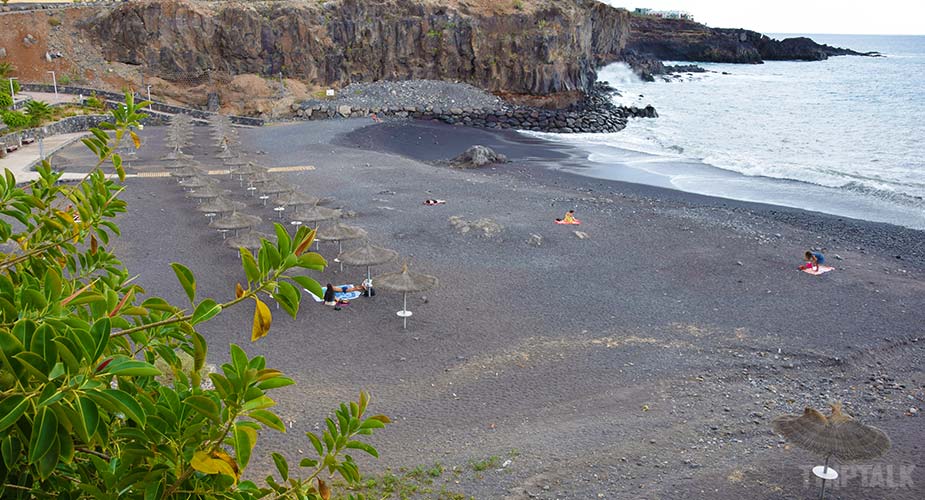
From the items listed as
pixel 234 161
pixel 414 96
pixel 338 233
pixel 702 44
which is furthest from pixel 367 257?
pixel 702 44

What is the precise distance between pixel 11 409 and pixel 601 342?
12.5 metres

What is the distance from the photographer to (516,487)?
9.30 m

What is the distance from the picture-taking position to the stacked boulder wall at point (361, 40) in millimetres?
49531

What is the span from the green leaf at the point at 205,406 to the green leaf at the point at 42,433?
451mm

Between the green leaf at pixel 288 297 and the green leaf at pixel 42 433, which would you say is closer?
the green leaf at pixel 42 433

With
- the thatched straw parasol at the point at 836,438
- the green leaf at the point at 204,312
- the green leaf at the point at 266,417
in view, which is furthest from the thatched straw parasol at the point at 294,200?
the green leaf at the point at 266,417

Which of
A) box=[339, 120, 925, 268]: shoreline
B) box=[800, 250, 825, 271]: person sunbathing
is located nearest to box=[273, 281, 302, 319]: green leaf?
box=[800, 250, 825, 271]: person sunbathing

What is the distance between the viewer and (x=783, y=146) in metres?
41.5

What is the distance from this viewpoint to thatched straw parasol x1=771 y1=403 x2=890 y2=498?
8977 mm

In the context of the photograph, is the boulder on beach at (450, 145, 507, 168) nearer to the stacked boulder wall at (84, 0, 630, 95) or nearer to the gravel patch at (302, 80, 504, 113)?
the gravel patch at (302, 80, 504, 113)

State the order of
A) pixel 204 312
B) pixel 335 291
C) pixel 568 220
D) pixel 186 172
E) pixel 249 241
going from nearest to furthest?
pixel 204 312, pixel 335 291, pixel 249 241, pixel 568 220, pixel 186 172

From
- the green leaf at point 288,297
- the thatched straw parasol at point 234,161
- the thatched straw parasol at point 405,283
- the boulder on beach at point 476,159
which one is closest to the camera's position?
the green leaf at point 288,297

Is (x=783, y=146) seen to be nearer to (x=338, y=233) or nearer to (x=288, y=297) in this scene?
(x=338, y=233)

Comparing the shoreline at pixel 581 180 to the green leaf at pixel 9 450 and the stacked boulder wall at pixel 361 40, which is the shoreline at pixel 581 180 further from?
the green leaf at pixel 9 450
